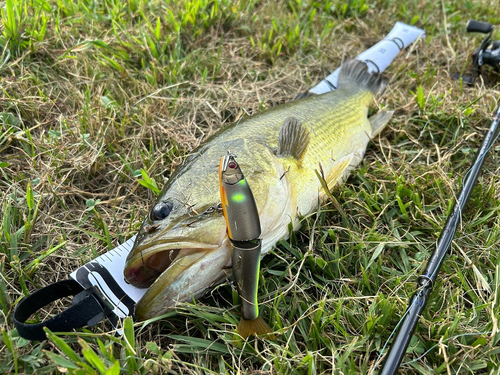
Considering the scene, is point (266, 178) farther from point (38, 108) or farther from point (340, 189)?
point (38, 108)

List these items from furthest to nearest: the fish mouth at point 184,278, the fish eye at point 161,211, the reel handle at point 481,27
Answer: the reel handle at point 481,27 → the fish eye at point 161,211 → the fish mouth at point 184,278

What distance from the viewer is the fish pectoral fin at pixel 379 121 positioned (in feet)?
10.3

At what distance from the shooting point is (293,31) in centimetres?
413

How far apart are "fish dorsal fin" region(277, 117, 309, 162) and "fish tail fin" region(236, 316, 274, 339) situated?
0.98 metres

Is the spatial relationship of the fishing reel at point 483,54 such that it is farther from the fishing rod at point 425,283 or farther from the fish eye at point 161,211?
the fish eye at point 161,211

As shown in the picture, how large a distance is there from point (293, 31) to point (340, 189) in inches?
86.1

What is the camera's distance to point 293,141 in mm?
2402

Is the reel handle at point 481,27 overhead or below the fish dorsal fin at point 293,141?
overhead

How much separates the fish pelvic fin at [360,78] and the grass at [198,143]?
0.13m

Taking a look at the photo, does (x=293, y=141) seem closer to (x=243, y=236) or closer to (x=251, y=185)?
(x=251, y=185)

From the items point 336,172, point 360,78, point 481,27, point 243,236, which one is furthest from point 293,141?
point 481,27

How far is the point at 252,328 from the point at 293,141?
110 cm

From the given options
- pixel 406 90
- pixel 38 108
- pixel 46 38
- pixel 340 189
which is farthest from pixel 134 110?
pixel 406 90

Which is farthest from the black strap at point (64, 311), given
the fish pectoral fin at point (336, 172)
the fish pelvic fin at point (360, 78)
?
the fish pelvic fin at point (360, 78)
